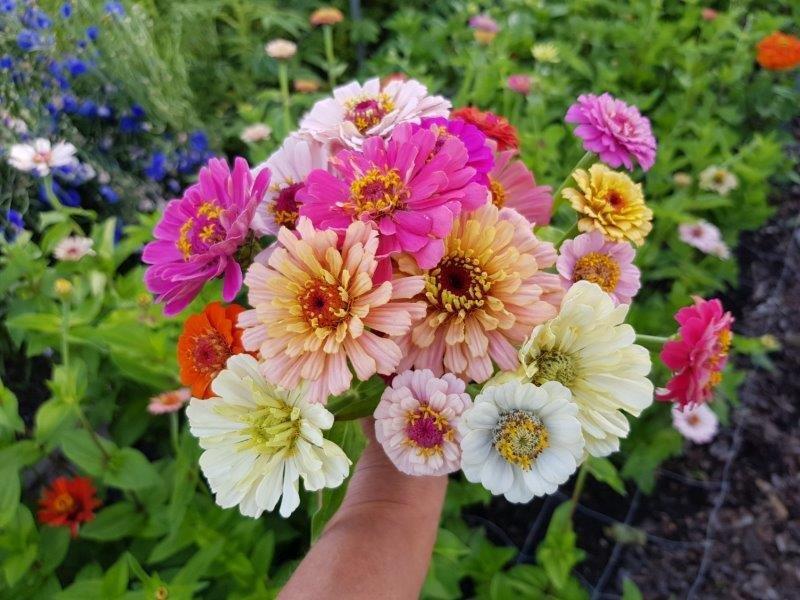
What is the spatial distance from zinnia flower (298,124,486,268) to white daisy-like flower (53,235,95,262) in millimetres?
819

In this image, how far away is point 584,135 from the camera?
62 centimetres

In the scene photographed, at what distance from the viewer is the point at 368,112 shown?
0.61 m

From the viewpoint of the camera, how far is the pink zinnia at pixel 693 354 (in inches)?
21.1

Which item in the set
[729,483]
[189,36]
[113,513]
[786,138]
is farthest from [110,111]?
[786,138]

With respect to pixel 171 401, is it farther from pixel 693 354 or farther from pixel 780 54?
pixel 780 54

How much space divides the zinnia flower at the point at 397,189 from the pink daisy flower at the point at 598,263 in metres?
0.13

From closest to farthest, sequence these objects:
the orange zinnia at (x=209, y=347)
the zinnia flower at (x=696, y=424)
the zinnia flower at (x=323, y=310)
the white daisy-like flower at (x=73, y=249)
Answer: the zinnia flower at (x=323, y=310) → the orange zinnia at (x=209, y=347) → the white daisy-like flower at (x=73, y=249) → the zinnia flower at (x=696, y=424)

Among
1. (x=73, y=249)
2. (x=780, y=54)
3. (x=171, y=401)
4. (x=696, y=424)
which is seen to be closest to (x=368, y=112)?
(x=171, y=401)

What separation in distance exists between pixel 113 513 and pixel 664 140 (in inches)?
65.3

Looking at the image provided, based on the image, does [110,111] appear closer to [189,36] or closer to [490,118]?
[189,36]

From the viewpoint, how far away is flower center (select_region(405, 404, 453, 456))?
0.48 m

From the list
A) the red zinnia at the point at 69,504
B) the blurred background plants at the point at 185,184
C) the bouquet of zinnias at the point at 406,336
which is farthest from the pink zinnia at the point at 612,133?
the red zinnia at the point at 69,504

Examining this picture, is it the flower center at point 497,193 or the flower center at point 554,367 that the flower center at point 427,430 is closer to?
the flower center at point 554,367

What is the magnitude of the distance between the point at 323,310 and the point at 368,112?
0.24 meters
